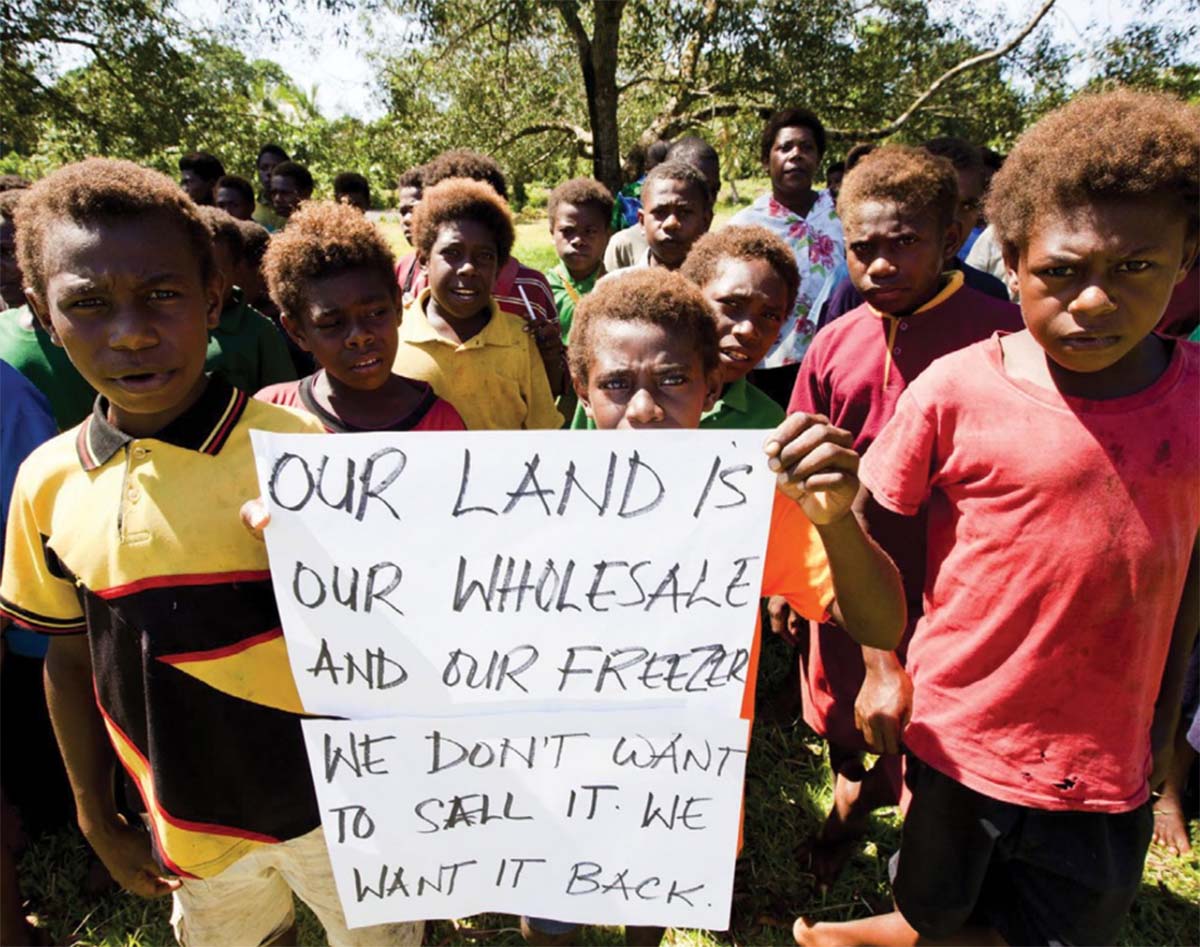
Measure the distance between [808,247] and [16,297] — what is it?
323cm

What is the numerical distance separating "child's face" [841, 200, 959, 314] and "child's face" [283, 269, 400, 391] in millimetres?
1356

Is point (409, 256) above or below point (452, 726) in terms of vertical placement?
above

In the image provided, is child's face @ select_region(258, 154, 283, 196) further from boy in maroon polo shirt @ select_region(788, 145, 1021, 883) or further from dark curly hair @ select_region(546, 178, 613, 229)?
boy in maroon polo shirt @ select_region(788, 145, 1021, 883)

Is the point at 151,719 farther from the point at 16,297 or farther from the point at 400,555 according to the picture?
the point at 16,297

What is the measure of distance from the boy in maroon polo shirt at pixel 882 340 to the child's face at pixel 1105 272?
74cm

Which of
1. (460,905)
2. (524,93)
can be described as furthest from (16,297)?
(524,93)

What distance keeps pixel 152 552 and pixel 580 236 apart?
323 cm

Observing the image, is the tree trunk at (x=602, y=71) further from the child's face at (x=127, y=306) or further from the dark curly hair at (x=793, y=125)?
the child's face at (x=127, y=306)

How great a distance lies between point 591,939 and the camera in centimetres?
226

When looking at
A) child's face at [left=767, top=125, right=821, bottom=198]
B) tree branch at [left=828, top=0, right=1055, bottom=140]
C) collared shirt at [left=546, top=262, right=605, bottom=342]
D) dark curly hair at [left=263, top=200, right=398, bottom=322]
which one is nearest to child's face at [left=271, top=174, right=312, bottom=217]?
collared shirt at [left=546, top=262, right=605, bottom=342]

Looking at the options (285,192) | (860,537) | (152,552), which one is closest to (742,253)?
(860,537)

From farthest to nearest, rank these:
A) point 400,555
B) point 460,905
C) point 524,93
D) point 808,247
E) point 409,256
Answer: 1. point 524,93
2. point 409,256
3. point 808,247
4. point 460,905
5. point 400,555

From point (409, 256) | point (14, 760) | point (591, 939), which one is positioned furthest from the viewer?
point (409, 256)

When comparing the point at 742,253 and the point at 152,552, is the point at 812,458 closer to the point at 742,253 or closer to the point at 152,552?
the point at 152,552
